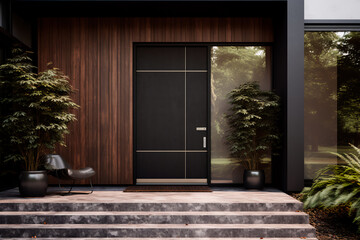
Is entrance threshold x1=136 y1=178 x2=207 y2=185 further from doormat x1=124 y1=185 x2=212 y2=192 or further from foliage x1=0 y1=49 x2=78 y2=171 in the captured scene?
foliage x1=0 y1=49 x2=78 y2=171

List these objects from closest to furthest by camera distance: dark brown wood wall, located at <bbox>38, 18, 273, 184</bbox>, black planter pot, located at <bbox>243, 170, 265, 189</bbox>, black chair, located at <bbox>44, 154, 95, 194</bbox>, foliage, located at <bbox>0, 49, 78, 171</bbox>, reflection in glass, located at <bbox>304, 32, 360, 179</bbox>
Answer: foliage, located at <bbox>0, 49, 78, 171</bbox>, black chair, located at <bbox>44, 154, 95, 194</bbox>, black planter pot, located at <bbox>243, 170, 265, 189</bbox>, reflection in glass, located at <bbox>304, 32, 360, 179</bbox>, dark brown wood wall, located at <bbox>38, 18, 273, 184</bbox>

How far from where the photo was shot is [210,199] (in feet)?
16.5

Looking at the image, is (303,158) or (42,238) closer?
(42,238)

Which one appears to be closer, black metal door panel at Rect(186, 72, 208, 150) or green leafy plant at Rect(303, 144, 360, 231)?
green leafy plant at Rect(303, 144, 360, 231)

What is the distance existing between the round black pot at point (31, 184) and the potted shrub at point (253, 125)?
11.6 ft

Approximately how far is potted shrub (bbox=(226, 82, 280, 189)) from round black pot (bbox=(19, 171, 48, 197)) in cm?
353

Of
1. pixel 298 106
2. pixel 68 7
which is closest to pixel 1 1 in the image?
pixel 68 7

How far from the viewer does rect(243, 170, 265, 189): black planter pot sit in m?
5.98

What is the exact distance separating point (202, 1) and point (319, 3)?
2.36 metres

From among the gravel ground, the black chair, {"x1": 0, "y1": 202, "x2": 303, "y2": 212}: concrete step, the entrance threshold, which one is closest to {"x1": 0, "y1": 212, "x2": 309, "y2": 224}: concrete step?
{"x1": 0, "y1": 202, "x2": 303, "y2": 212}: concrete step

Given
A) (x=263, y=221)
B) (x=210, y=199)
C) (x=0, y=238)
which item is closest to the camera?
(x=0, y=238)

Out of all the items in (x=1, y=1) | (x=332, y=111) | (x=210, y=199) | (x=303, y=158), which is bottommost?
(x=210, y=199)

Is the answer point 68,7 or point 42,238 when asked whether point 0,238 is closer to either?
point 42,238

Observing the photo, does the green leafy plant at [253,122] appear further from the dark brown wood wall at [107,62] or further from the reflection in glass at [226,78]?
the dark brown wood wall at [107,62]
